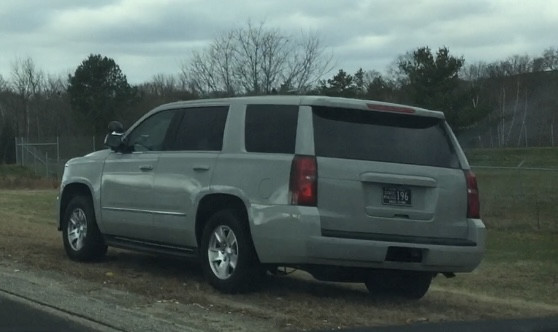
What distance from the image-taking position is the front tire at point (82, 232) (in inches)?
405

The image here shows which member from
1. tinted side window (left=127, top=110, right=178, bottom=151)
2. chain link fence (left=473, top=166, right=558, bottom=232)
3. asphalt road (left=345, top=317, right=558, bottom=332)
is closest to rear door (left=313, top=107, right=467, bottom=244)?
tinted side window (left=127, top=110, right=178, bottom=151)

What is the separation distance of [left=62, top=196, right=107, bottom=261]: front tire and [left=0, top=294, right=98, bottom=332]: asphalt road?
6.57ft

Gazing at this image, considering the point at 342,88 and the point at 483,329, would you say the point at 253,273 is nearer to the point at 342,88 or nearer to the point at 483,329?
the point at 483,329

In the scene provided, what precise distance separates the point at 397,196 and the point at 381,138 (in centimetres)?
57

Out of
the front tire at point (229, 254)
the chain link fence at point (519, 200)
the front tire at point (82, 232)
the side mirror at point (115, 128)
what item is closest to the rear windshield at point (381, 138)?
the front tire at point (229, 254)

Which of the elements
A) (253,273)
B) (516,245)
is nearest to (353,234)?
(253,273)

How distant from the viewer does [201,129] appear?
360 inches

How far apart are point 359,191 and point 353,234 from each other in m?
0.37

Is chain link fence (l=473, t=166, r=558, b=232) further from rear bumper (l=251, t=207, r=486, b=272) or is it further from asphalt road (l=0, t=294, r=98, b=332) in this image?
asphalt road (l=0, t=294, r=98, b=332)

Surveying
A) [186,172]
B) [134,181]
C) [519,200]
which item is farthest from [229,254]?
[519,200]

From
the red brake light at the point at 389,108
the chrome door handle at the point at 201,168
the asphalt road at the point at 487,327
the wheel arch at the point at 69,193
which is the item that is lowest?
the asphalt road at the point at 487,327

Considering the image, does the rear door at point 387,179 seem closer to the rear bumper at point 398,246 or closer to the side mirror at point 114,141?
the rear bumper at point 398,246

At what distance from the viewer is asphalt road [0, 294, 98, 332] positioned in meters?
7.05

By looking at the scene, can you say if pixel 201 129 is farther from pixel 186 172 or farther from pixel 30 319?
pixel 30 319
